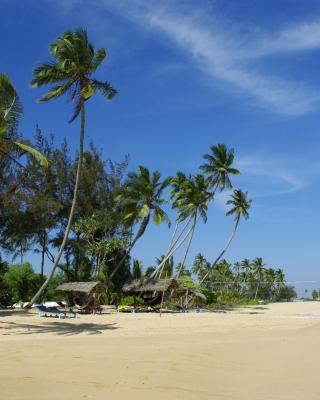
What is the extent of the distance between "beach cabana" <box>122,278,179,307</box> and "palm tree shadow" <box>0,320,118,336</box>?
9.55 m

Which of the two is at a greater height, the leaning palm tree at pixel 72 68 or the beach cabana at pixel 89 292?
the leaning palm tree at pixel 72 68

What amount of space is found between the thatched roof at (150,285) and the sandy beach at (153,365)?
36.9 feet

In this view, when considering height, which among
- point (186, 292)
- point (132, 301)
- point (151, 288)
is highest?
point (151, 288)

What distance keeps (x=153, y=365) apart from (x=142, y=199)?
2394cm

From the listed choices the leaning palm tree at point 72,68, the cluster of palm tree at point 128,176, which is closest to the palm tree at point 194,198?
the cluster of palm tree at point 128,176

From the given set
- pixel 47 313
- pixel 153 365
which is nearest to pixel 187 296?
pixel 47 313

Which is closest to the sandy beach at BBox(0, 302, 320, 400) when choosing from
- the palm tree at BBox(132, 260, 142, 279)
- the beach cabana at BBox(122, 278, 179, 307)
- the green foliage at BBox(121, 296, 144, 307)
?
the beach cabana at BBox(122, 278, 179, 307)

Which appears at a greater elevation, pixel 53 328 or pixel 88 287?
pixel 88 287

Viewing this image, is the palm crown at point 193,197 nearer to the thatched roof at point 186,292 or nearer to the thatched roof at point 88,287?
the thatched roof at point 186,292

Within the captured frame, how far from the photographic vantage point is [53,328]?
47.2ft

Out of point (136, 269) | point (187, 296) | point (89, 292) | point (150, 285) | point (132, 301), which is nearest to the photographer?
point (89, 292)

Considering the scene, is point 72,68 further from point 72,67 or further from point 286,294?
point 286,294

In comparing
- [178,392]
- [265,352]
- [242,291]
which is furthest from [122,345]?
[242,291]

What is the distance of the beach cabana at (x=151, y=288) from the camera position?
25.7 metres
